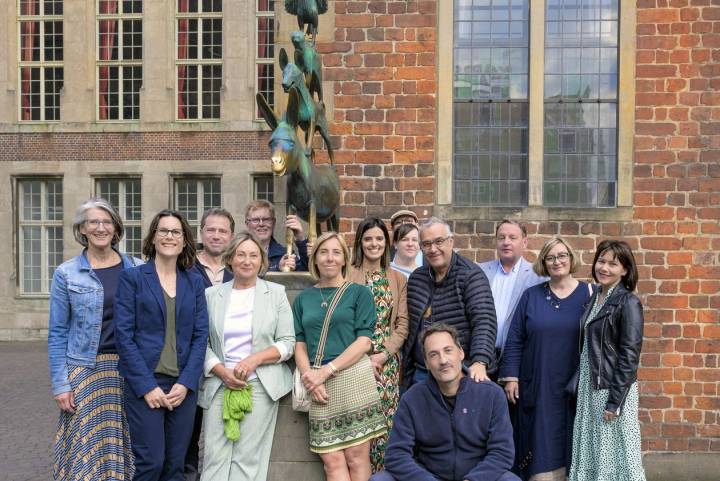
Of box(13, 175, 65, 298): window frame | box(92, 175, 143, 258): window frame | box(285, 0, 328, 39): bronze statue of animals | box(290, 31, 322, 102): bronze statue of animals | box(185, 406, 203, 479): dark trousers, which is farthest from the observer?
box(13, 175, 65, 298): window frame

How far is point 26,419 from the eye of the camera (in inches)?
466

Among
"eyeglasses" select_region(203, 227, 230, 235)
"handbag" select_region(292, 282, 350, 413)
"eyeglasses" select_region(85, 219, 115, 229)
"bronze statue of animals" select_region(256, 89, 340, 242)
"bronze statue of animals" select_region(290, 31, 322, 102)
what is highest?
"bronze statue of animals" select_region(290, 31, 322, 102)

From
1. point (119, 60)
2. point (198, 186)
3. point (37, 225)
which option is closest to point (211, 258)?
point (198, 186)

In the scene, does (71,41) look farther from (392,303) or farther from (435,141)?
(392,303)

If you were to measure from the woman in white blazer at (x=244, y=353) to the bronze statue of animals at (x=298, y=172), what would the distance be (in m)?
0.79

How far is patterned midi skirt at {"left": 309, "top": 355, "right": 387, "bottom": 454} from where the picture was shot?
16.6 ft

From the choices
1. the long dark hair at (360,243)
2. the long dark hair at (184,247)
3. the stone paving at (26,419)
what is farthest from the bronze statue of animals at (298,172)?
the stone paving at (26,419)

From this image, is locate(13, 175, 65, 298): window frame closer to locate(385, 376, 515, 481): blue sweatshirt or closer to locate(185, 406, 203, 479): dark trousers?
locate(185, 406, 203, 479): dark trousers

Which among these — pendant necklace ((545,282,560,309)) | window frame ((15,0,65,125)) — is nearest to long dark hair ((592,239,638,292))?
pendant necklace ((545,282,560,309))

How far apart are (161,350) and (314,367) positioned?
86 centimetres

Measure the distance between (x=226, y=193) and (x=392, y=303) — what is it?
20.4m

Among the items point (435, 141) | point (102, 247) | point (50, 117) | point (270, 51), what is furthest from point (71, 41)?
point (102, 247)

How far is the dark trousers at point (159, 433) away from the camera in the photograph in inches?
193

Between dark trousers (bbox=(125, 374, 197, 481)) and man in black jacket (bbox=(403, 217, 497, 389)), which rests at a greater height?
man in black jacket (bbox=(403, 217, 497, 389))
